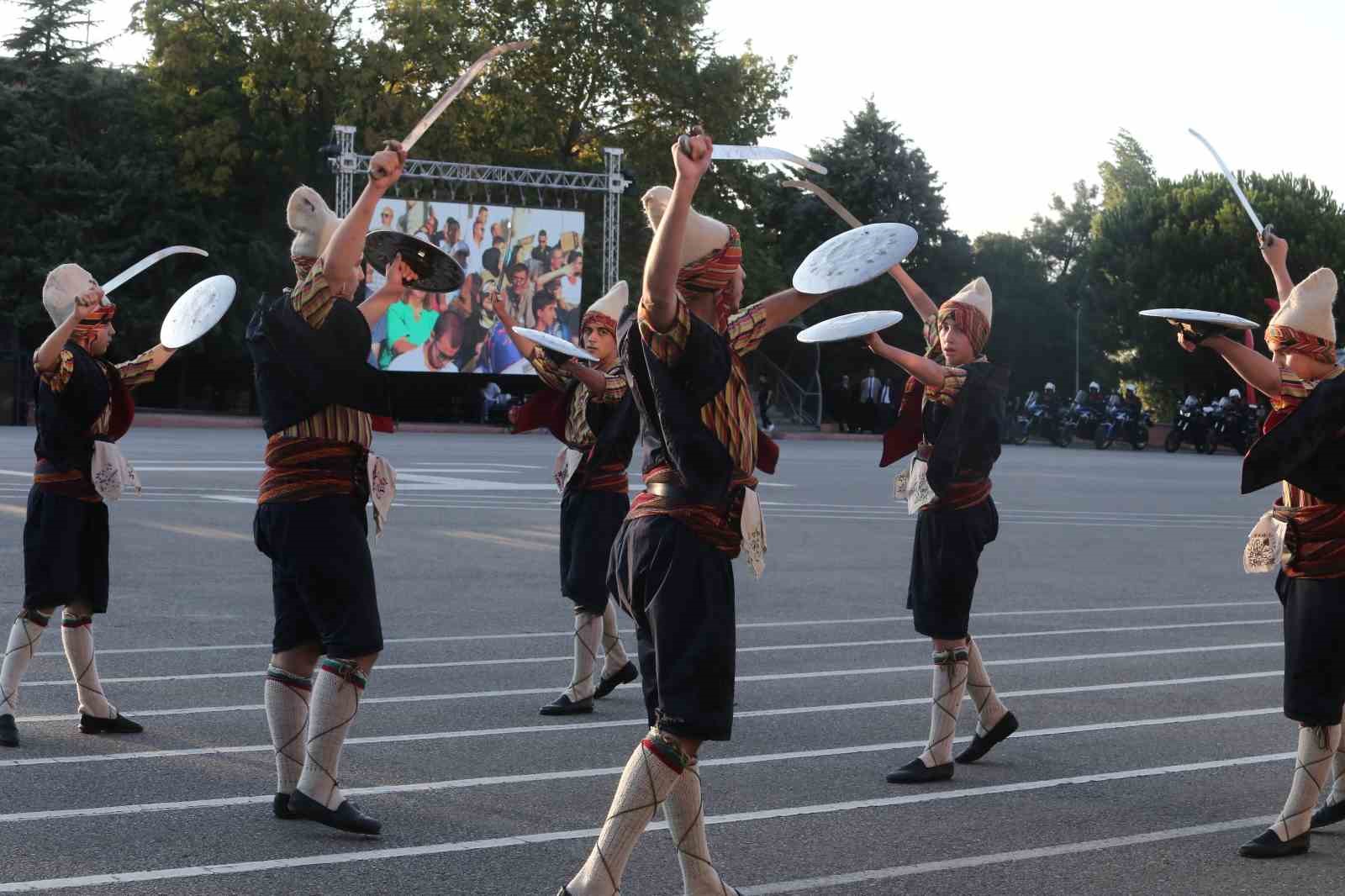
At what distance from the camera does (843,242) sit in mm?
4961

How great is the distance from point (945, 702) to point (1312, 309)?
2.00 metres

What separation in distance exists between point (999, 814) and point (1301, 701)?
1.12 m

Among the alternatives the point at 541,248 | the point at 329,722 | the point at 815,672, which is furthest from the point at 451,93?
the point at 541,248

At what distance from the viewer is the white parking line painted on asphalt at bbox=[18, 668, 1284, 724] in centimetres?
760

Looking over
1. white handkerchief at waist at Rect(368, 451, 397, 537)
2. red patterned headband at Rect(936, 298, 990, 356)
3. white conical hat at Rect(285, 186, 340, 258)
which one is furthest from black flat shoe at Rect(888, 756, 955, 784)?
white conical hat at Rect(285, 186, 340, 258)

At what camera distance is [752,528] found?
4.61 metres

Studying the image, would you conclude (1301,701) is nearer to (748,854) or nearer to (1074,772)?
(1074,772)

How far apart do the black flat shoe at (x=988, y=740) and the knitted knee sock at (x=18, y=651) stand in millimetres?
3724

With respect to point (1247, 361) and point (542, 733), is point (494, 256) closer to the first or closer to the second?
point (542, 733)

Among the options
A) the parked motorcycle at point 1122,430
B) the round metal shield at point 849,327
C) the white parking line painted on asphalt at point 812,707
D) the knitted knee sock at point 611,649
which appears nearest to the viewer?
the round metal shield at point 849,327

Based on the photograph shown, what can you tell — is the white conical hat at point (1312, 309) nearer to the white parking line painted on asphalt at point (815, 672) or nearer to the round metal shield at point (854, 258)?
the round metal shield at point (854, 258)

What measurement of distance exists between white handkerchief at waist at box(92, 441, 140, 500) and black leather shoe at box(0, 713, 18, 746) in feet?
3.14

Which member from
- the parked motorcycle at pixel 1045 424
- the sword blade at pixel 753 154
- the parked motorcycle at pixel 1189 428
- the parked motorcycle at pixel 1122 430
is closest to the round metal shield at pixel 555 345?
the sword blade at pixel 753 154

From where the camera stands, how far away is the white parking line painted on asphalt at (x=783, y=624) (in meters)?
9.34
